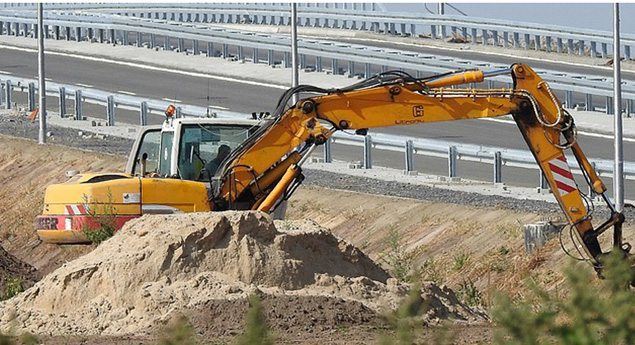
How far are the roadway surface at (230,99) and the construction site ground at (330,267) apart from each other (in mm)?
3522

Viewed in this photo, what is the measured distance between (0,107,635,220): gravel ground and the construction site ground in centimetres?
9

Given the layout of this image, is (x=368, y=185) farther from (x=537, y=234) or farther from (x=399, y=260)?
(x=399, y=260)

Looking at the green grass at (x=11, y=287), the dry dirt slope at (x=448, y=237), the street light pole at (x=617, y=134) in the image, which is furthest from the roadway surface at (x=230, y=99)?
the green grass at (x=11, y=287)

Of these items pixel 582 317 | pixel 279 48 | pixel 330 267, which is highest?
pixel 582 317

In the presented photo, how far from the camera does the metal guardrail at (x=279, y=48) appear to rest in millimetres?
36875

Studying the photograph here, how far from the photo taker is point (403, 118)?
16.2 meters

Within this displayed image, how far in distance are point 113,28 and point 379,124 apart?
117 ft

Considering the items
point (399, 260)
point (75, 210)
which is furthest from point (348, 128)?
point (75, 210)

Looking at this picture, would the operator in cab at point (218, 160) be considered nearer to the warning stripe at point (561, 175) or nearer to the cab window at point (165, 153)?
the cab window at point (165, 153)

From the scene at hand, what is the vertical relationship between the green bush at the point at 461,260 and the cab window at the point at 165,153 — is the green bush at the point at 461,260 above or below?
below

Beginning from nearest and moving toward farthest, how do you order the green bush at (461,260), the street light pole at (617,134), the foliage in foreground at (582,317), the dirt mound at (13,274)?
the foliage in foreground at (582,317)
the dirt mound at (13,274)
the green bush at (461,260)
the street light pole at (617,134)

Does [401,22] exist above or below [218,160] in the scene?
below

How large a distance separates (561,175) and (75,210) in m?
5.19

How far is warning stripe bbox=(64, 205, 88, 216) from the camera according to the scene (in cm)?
1668
